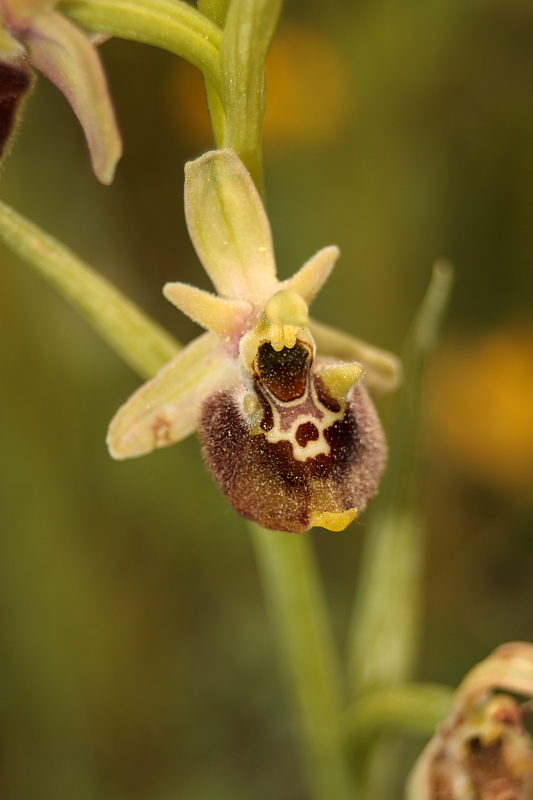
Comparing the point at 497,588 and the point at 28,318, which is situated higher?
the point at 28,318

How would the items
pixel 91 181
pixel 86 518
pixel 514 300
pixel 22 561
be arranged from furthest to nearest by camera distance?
pixel 514 300 → pixel 91 181 → pixel 86 518 → pixel 22 561

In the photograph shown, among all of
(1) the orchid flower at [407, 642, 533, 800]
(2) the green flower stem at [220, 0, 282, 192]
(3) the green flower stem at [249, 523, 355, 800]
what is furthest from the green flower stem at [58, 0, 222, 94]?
(1) the orchid flower at [407, 642, 533, 800]

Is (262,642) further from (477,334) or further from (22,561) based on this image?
(477,334)

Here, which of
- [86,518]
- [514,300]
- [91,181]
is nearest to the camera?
[86,518]

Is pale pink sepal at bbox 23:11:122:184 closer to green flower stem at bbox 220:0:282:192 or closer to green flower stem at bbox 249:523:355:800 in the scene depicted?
green flower stem at bbox 220:0:282:192

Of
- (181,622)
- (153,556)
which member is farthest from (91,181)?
(181,622)

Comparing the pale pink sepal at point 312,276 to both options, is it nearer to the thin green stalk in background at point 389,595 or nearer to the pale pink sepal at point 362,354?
the pale pink sepal at point 362,354

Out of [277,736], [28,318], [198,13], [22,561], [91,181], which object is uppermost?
[198,13]
